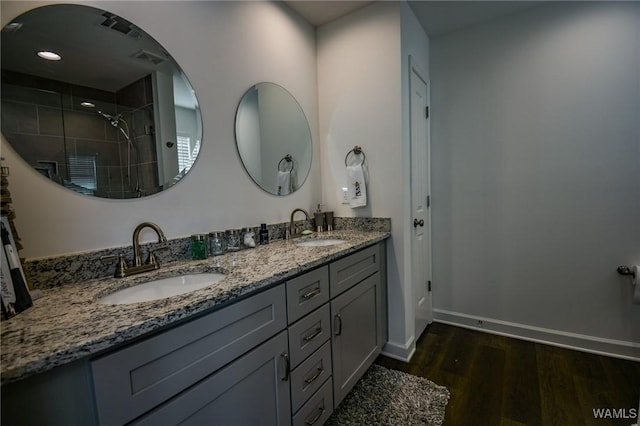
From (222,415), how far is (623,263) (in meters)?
2.55

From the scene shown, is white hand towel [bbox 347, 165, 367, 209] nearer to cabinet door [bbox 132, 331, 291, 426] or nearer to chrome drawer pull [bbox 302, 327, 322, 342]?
chrome drawer pull [bbox 302, 327, 322, 342]

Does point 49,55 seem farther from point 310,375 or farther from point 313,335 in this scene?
point 310,375

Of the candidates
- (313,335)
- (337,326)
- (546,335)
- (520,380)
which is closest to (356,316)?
(337,326)

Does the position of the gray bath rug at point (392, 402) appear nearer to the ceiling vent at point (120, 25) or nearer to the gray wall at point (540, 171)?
the gray wall at point (540, 171)

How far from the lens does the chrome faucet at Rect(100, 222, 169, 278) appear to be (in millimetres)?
1060

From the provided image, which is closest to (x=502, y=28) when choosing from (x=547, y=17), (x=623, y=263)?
(x=547, y=17)

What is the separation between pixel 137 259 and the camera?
111cm

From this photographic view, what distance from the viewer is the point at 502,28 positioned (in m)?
2.12

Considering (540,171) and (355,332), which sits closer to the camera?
(355,332)

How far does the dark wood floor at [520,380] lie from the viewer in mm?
1417

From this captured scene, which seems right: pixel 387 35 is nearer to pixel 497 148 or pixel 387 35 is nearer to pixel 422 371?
pixel 497 148

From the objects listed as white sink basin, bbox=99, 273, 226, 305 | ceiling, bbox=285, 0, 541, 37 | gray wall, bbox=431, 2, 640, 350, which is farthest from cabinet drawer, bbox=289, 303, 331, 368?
ceiling, bbox=285, 0, 541, 37

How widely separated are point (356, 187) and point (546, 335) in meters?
1.81

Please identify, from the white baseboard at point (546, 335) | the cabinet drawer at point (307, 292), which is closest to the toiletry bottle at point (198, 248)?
the cabinet drawer at point (307, 292)
